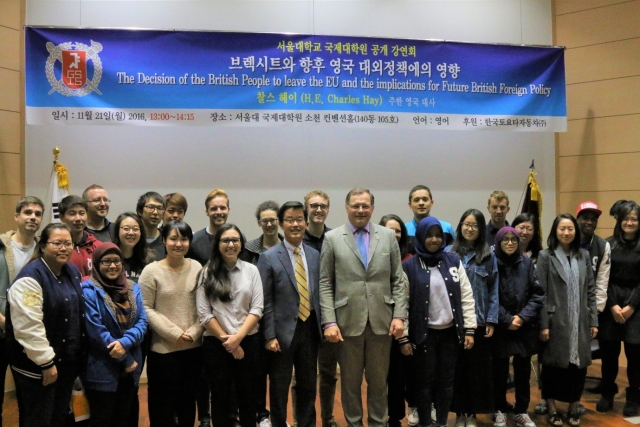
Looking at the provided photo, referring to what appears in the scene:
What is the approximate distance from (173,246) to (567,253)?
274 centimetres

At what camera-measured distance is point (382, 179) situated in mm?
5723

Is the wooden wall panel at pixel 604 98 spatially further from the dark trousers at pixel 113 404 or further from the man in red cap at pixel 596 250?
the dark trousers at pixel 113 404

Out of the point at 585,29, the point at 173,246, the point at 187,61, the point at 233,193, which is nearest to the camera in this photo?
the point at 173,246

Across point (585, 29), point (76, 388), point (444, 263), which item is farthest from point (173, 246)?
point (585, 29)

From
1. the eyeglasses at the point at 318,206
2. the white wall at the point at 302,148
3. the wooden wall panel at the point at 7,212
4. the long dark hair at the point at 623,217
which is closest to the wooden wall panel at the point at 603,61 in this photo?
the white wall at the point at 302,148

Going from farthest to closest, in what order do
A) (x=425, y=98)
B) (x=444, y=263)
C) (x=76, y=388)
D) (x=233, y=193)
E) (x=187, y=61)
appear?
1. (x=233, y=193)
2. (x=425, y=98)
3. (x=187, y=61)
4. (x=444, y=263)
5. (x=76, y=388)

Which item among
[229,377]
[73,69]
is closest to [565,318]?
[229,377]

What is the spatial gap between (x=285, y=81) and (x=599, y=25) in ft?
11.3

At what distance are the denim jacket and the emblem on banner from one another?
10.8 ft

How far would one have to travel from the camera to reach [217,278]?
10.4 ft

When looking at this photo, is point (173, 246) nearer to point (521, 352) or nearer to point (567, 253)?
point (521, 352)

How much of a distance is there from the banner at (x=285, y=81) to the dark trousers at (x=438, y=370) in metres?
→ 2.15

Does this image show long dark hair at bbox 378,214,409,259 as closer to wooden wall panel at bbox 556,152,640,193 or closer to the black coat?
the black coat

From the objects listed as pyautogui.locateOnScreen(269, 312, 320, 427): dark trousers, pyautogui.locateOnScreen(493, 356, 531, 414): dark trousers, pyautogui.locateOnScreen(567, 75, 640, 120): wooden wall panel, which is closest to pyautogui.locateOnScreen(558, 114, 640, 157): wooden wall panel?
pyautogui.locateOnScreen(567, 75, 640, 120): wooden wall panel
